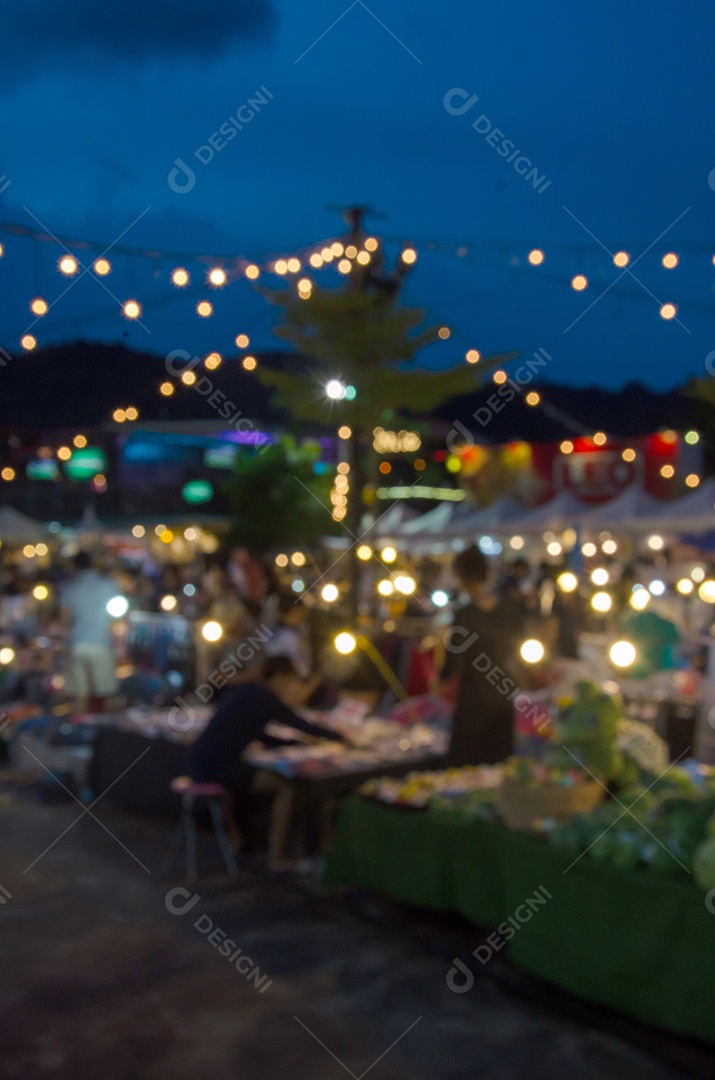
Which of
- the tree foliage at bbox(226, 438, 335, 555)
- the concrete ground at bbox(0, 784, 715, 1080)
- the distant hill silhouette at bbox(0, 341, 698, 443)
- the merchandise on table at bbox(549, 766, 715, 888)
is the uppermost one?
the distant hill silhouette at bbox(0, 341, 698, 443)

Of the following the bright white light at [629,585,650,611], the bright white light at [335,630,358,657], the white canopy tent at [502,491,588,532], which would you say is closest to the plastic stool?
the bright white light at [335,630,358,657]

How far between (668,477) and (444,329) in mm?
16920

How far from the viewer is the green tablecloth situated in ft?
12.3

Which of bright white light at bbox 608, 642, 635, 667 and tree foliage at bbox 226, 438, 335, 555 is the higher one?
tree foliage at bbox 226, 438, 335, 555

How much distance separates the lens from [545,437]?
5281 cm

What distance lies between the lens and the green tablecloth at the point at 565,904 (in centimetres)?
376

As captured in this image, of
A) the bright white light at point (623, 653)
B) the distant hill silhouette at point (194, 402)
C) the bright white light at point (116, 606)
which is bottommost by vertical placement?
the bright white light at point (116, 606)

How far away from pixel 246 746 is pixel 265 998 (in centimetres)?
199

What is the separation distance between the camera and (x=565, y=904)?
421cm

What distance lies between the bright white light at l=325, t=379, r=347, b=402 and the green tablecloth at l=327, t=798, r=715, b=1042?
7.24m

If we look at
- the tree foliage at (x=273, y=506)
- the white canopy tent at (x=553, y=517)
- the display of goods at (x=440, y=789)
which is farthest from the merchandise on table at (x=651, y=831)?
the tree foliage at (x=273, y=506)

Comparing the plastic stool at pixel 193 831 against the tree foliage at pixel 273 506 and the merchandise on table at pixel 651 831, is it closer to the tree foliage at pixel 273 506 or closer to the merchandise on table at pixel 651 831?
the merchandise on table at pixel 651 831

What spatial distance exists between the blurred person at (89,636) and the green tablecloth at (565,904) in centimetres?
435

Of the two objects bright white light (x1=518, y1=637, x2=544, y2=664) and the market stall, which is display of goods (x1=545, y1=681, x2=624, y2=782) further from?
bright white light (x1=518, y1=637, x2=544, y2=664)
